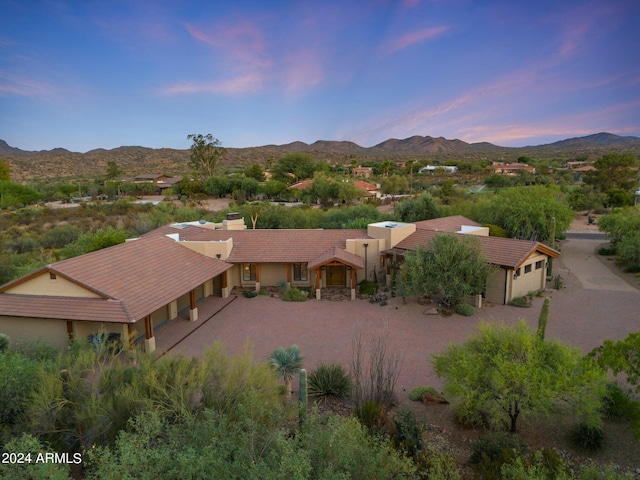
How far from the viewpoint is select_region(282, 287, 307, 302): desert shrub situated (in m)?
22.0

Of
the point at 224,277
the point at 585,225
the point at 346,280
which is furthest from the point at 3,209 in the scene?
the point at 585,225

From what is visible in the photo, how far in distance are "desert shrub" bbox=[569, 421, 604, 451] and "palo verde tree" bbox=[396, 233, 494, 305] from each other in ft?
31.9

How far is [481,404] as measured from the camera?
951cm

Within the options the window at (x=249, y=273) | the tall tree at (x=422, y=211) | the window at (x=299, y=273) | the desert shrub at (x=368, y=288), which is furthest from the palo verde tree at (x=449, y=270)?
the tall tree at (x=422, y=211)

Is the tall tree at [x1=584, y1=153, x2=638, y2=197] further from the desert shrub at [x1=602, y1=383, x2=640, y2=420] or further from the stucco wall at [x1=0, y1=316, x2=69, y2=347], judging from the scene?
the stucco wall at [x1=0, y1=316, x2=69, y2=347]

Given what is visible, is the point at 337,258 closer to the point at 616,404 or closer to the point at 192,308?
the point at 192,308

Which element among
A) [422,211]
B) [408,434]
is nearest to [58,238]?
[422,211]

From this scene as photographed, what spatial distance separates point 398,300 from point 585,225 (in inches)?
1383

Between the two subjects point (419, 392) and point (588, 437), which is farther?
point (419, 392)

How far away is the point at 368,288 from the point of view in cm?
2338

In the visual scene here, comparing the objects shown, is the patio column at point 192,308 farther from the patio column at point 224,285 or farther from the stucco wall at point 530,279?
the stucco wall at point 530,279

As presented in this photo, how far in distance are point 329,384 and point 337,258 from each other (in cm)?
1027

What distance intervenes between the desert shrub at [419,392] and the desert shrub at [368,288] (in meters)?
10.7

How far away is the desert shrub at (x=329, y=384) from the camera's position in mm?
12070
